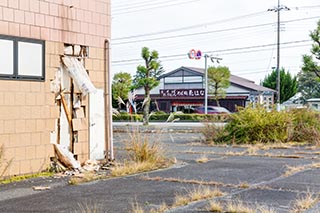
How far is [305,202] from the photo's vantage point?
7.04 metres

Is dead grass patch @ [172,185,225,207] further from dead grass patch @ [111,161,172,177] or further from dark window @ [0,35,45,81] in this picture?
dark window @ [0,35,45,81]

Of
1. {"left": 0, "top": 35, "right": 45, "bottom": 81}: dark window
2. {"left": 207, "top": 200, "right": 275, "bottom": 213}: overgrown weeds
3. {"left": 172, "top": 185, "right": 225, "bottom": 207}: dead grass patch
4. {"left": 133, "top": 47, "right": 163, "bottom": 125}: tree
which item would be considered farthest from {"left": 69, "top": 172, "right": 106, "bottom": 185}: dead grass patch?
{"left": 133, "top": 47, "right": 163, "bottom": 125}: tree

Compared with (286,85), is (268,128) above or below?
below

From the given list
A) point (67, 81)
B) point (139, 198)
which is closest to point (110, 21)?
point (67, 81)

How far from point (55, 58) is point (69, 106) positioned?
119 cm

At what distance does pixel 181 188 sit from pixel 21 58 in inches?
171

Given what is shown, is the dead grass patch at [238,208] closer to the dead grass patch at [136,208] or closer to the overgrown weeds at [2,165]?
the dead grass patch at [136,208]

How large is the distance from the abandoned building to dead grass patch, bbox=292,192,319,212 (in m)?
5.58

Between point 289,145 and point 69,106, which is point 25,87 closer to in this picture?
point 69,106

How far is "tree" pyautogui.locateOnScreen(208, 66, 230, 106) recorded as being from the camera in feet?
184

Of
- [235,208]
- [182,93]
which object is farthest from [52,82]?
[182,93]

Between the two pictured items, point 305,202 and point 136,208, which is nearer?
point 136,208

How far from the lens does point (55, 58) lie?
1091cm

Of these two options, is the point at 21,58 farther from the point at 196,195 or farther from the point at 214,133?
the point at 214,133
